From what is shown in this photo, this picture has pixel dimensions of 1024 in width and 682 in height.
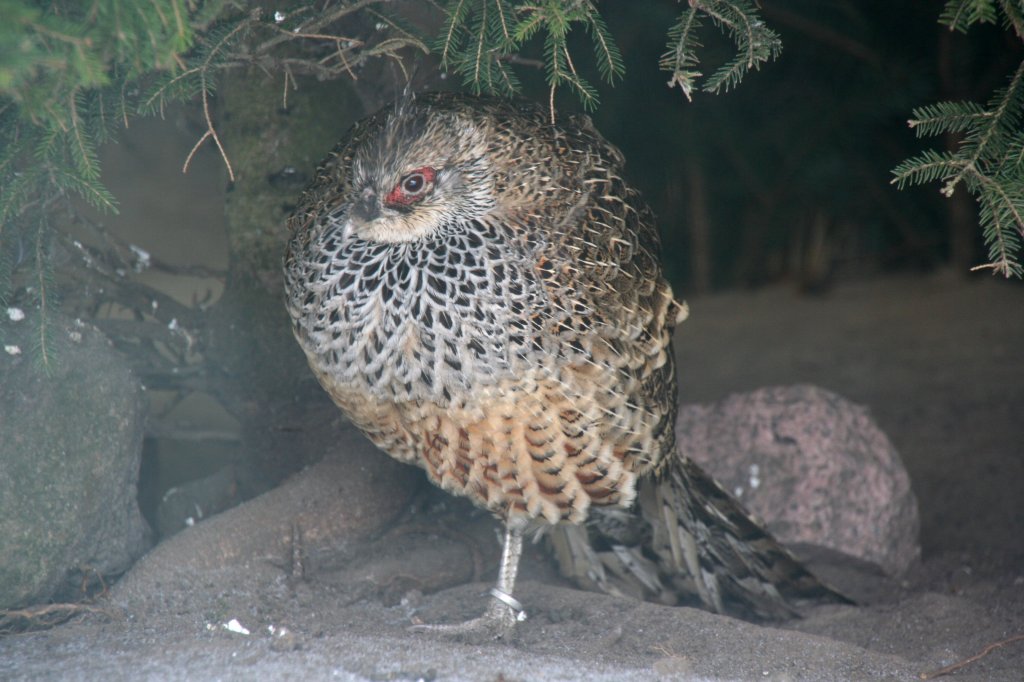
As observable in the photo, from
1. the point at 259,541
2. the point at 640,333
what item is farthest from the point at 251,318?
the point at 640,333

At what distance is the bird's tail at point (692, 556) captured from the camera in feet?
11.6

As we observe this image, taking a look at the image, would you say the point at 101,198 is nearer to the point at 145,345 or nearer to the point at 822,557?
the point at 145,345

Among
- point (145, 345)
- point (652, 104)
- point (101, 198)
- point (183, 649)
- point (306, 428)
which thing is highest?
point (652, 104)

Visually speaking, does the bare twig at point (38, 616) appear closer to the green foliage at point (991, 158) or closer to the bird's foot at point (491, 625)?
the bird's foot at point (491, 625)

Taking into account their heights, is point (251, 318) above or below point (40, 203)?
below

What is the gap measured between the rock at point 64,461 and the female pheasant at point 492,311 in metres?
0.88

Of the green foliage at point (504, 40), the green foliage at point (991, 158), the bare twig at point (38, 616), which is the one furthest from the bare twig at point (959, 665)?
the bare twig at point (38, 616)

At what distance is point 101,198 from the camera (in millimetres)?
2820

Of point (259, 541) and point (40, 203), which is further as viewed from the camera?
point (259, 541)

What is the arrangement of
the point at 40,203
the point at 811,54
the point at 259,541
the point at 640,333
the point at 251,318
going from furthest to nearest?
the point at 811,54 < the point at 251,318 < the point at 259,541 < the point at 40,203 < the point at 640,333

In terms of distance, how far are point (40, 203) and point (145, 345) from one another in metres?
0.97

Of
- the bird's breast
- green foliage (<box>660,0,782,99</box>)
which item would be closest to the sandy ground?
the bird's breast

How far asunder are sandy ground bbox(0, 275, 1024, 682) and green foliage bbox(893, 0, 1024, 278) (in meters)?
1.33

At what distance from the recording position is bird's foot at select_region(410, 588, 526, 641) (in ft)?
10.3
